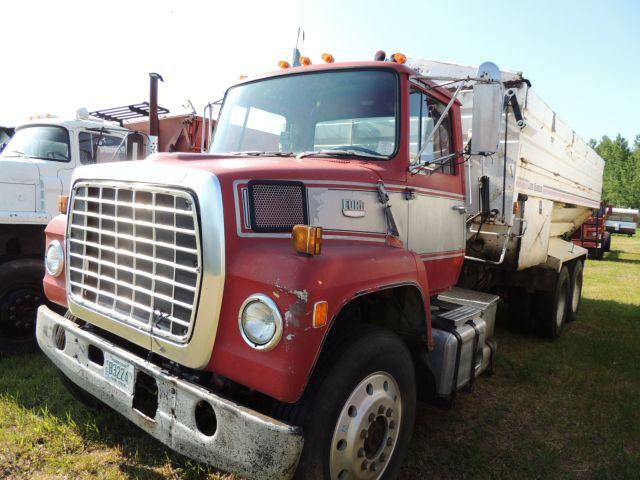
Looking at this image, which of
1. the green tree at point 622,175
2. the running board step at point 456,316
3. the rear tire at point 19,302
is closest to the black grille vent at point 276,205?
the running board step at point 456,316

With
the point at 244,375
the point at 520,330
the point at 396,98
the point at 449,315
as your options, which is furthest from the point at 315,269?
the point at 520,330

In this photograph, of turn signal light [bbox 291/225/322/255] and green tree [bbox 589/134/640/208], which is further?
green tree [bbox 589/134/640/208]

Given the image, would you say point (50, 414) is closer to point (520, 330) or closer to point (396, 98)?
point (396, 98)

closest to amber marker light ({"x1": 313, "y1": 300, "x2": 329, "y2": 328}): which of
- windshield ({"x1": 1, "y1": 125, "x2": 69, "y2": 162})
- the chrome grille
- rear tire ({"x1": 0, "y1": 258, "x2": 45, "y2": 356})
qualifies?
the chrome grille

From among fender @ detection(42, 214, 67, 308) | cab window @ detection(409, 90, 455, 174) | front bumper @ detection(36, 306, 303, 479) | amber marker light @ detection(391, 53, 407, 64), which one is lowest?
front bumper @ detection(36, 306, 303, 479)

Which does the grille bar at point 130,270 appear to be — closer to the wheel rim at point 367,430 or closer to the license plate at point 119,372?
the license plate at point 119,372

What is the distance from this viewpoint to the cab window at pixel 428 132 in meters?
3.25

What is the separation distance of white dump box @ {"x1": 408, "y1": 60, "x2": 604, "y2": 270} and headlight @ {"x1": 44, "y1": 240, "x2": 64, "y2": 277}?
3.44 metres

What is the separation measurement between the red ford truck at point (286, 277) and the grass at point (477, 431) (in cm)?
38

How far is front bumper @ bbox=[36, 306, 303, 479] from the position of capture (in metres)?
1.98

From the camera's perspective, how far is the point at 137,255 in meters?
2.43

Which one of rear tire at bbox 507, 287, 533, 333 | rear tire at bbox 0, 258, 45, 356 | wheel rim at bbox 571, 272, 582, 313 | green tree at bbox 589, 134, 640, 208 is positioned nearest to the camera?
rear tire at bbox 0, 258, 45, 356

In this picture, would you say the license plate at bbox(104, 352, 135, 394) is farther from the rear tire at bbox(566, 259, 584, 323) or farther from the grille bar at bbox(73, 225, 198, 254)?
the rear tire at bbox(566, 259, 584, 323)

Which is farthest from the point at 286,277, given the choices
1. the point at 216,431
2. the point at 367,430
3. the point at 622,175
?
the point at 622,175
